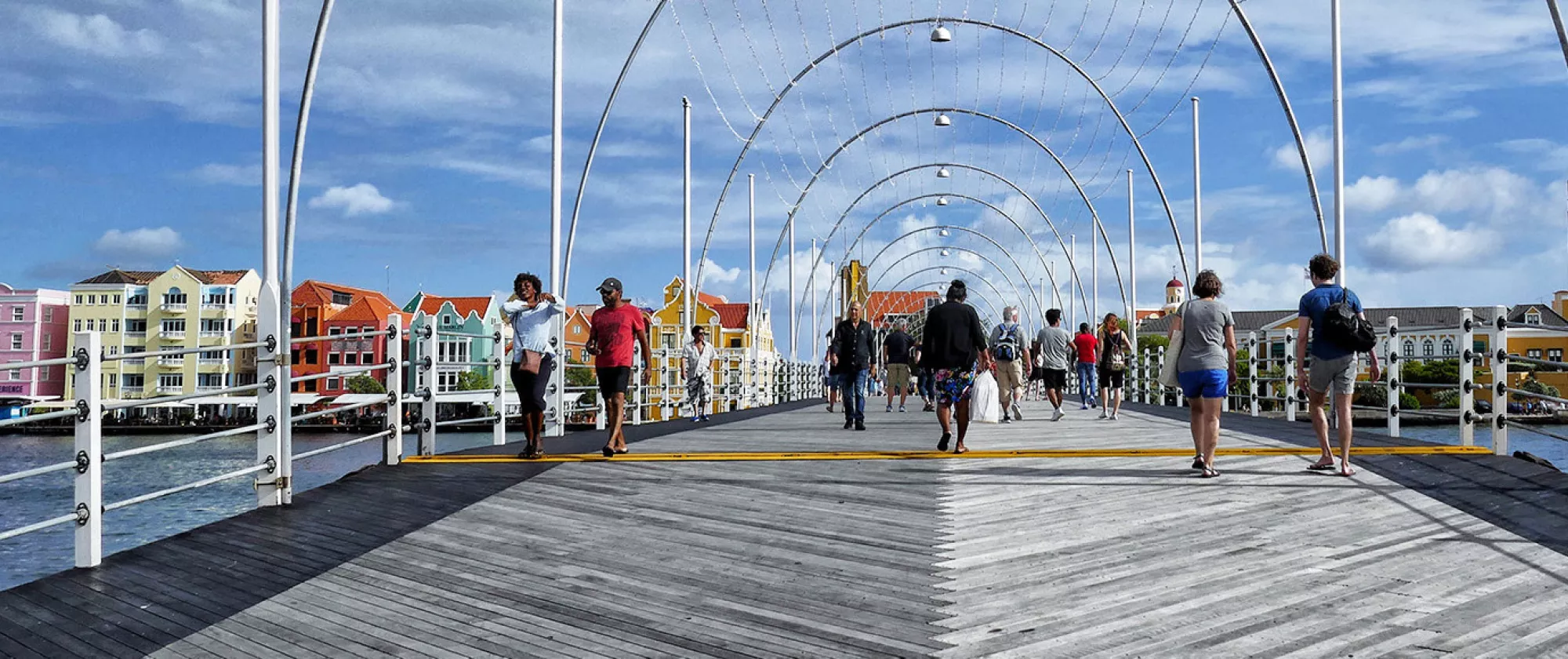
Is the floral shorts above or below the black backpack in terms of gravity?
below

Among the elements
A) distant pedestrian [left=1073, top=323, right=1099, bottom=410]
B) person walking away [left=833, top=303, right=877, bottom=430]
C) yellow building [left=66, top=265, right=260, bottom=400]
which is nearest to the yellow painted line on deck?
person walking away [left=833, top=303, right=877, bottom=430]

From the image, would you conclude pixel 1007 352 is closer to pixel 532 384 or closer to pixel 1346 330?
pixel 532 384

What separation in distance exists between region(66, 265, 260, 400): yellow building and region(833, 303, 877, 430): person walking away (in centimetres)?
9677

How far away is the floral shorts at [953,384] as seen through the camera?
12.3 m

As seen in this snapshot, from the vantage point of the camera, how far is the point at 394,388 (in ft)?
33.5

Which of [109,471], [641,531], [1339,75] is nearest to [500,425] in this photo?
[641,531]

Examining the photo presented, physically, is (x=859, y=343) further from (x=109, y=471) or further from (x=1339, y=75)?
(x=109, y=471)

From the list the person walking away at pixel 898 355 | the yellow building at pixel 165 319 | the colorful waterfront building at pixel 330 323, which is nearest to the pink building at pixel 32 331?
the yellow building at pixel 165 319

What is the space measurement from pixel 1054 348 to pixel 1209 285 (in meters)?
9.69

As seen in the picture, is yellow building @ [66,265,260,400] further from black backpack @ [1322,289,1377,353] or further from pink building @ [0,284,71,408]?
black backpack @ [1322,289,1377,353]

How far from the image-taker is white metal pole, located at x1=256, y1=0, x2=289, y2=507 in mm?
8539

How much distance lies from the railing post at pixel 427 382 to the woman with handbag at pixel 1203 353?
6283 mm

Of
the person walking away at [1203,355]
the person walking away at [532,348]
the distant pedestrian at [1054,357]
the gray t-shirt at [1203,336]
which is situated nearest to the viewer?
the person walking away at [1203,355]

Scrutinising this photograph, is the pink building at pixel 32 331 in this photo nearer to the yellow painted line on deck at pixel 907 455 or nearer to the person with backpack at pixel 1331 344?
the yellow painted line on deck at pixel 907 455
